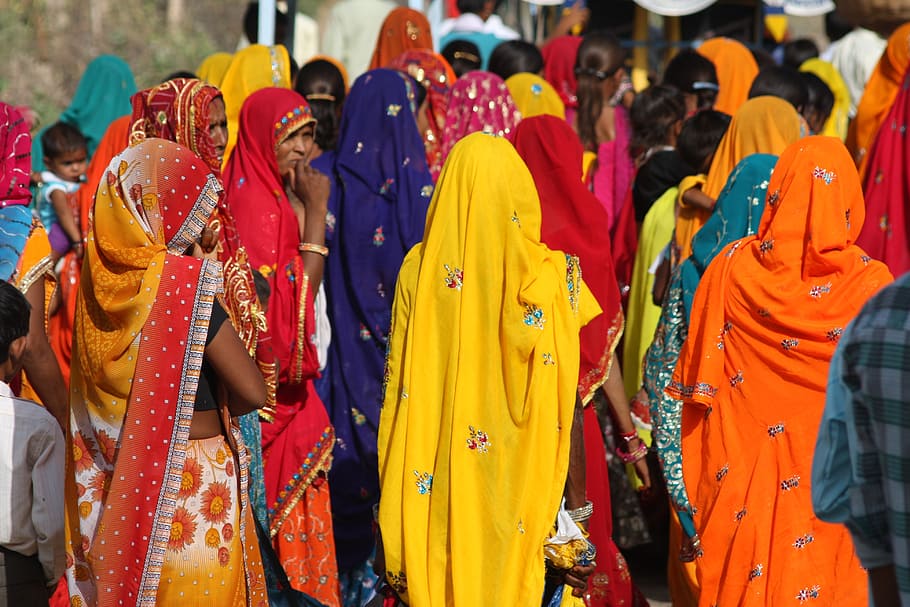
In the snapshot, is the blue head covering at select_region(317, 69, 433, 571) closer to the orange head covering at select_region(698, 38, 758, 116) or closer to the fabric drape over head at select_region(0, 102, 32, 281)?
the fabric drape over head at select_region(0, 102, 32, 281)

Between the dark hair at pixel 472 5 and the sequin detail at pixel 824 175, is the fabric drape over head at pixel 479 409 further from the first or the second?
the dark hair at pixel 472 5

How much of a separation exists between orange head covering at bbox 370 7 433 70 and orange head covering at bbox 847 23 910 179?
9.00 feet

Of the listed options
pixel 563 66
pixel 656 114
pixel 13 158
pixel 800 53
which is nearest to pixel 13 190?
pixel 13 158

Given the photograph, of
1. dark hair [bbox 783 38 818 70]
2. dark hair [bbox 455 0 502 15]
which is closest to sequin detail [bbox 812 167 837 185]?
dark hair [bbox 783 38 818 70]

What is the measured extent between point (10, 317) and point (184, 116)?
1173 mm

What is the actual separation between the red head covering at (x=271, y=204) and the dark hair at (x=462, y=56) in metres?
3.51

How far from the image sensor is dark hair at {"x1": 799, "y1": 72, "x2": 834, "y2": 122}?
673cm

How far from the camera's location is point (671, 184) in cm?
581

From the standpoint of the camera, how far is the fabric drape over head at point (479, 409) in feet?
10.9

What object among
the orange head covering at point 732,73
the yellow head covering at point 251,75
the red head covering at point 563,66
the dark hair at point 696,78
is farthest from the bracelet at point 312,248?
the orange head covering at point 732,73

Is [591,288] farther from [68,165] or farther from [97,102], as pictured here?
[97,102]

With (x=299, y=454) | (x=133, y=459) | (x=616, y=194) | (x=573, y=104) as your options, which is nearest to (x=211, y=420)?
(x=133, y=459)

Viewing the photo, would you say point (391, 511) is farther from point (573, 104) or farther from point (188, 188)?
point (573, 104)

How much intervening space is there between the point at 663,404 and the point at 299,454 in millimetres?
1347
